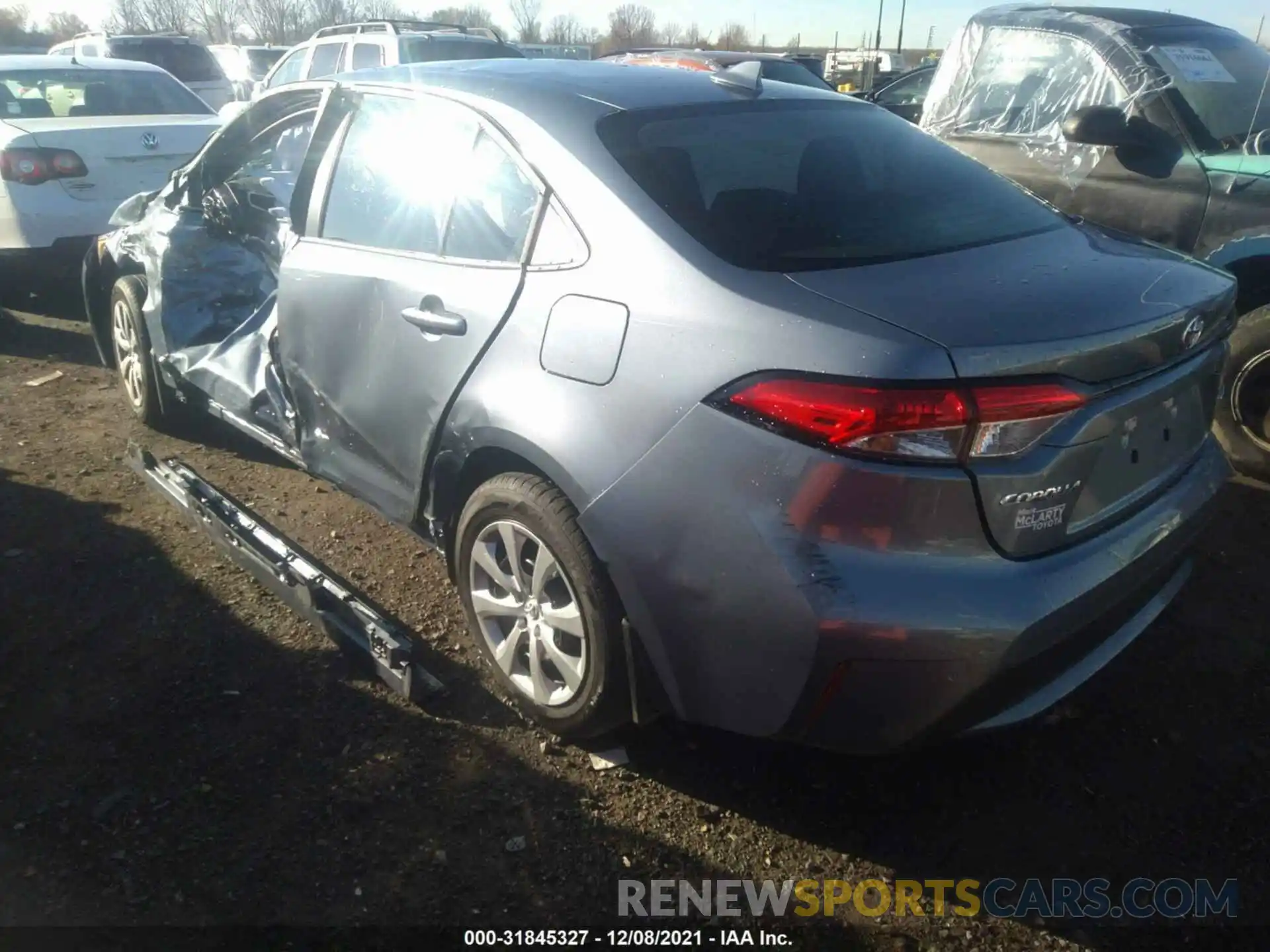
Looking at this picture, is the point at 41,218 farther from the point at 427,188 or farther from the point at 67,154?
the point at 427,188

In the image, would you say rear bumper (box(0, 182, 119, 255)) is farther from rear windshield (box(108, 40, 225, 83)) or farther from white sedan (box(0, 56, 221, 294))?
rear windshield (box(108, 40, 225, 83))

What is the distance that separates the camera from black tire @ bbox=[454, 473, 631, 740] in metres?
2.52

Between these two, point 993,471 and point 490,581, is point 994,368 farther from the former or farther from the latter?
point 490,581

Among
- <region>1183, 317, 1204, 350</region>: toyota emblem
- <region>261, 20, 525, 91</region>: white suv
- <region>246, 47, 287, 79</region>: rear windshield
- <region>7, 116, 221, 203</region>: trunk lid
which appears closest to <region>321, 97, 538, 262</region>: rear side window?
<region>1183, 317, 1204, 350</region>: toyota emblem

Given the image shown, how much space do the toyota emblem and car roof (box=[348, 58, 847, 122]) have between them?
4.44 feet

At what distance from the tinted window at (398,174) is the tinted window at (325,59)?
9.47 meters

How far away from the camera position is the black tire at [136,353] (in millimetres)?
4801

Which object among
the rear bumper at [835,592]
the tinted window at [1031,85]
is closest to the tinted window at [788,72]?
the tinted window at [1031,85]

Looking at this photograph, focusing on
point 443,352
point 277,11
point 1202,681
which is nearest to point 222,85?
point 443,352

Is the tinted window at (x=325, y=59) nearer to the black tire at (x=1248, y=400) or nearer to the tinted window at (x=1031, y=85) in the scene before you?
the tinted window at (x=1031, y=85)

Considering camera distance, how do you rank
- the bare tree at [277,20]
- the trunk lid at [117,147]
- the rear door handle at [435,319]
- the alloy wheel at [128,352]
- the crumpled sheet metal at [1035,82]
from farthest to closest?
the bare tree at [277,20]
the trunk lid at [117,147]
the alloy wheel at [128,352]
the crumpled sheet metal at [1035,82]
the rear door handle at [435,319]

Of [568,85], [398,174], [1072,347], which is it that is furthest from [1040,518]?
[398,174]

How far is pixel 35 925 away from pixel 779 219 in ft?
7.65

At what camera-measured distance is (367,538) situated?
4066 mm
